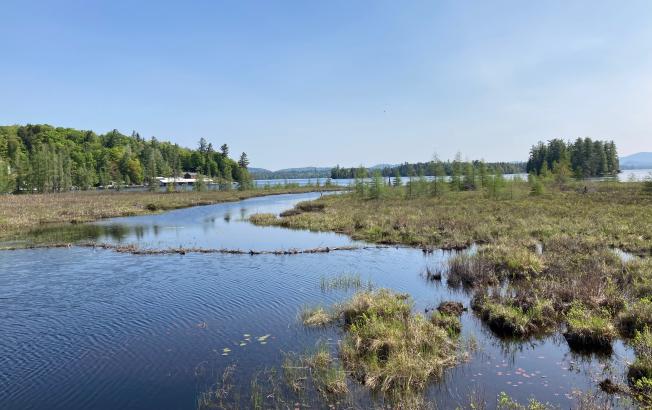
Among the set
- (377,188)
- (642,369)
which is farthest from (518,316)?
(377,188)

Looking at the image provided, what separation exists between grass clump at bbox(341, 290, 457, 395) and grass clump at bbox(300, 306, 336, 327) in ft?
2.76

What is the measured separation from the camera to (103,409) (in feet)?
37.4

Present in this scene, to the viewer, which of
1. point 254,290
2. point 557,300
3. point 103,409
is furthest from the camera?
point 254,290

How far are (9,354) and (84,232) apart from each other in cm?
3602

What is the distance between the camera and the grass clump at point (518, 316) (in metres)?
16.5

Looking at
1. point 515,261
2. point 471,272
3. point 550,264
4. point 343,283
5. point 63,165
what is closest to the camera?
point 343,283

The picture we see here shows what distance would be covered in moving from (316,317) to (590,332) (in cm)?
1044

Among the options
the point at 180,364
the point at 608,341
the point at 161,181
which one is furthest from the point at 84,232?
the point at 161,181

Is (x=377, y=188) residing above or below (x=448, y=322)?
above

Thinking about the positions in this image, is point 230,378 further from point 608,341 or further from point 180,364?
point 608,341

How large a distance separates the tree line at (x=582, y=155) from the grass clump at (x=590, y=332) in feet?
440

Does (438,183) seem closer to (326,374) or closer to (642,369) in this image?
(642,369)

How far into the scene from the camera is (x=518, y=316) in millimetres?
16797

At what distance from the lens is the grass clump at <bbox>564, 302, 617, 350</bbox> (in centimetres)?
1490
